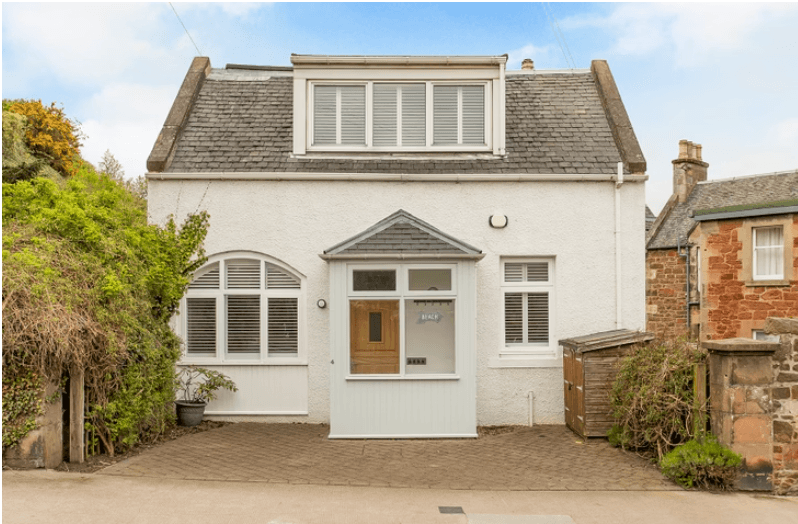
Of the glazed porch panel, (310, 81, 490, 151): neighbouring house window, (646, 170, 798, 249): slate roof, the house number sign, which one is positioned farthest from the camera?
(646, 170, 798, 249): slate roof

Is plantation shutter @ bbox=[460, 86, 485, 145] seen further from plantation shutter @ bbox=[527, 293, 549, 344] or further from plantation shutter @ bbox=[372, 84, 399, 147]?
plantation shutter @ bbox=[527, 293, 549, 344]

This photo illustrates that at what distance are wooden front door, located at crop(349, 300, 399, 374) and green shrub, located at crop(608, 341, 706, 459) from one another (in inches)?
128

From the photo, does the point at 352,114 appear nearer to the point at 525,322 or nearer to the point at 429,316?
the point at 429,316

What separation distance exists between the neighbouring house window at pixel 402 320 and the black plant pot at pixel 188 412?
9.06ft

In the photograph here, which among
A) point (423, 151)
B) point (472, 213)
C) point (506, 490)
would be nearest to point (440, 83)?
point (423, 151)

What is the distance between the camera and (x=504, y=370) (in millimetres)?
11547

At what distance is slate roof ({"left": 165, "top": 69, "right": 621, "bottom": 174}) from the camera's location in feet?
39.0

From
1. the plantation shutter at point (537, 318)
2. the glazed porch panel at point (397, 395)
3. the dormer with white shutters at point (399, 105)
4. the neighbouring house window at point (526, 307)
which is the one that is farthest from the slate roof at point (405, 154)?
the glazed porch panel at point (397, 395)

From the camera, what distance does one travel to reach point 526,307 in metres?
11.8

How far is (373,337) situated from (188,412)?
3327mm

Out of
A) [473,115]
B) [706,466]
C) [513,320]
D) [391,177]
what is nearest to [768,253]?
[513,320]

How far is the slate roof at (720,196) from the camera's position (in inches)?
1019

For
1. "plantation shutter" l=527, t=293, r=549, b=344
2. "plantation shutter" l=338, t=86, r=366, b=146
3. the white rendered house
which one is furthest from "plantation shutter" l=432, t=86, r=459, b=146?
"plantation shutter" l=527, t=293, r=549, b=344

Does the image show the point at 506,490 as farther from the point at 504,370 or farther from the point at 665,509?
the point at 504,370
